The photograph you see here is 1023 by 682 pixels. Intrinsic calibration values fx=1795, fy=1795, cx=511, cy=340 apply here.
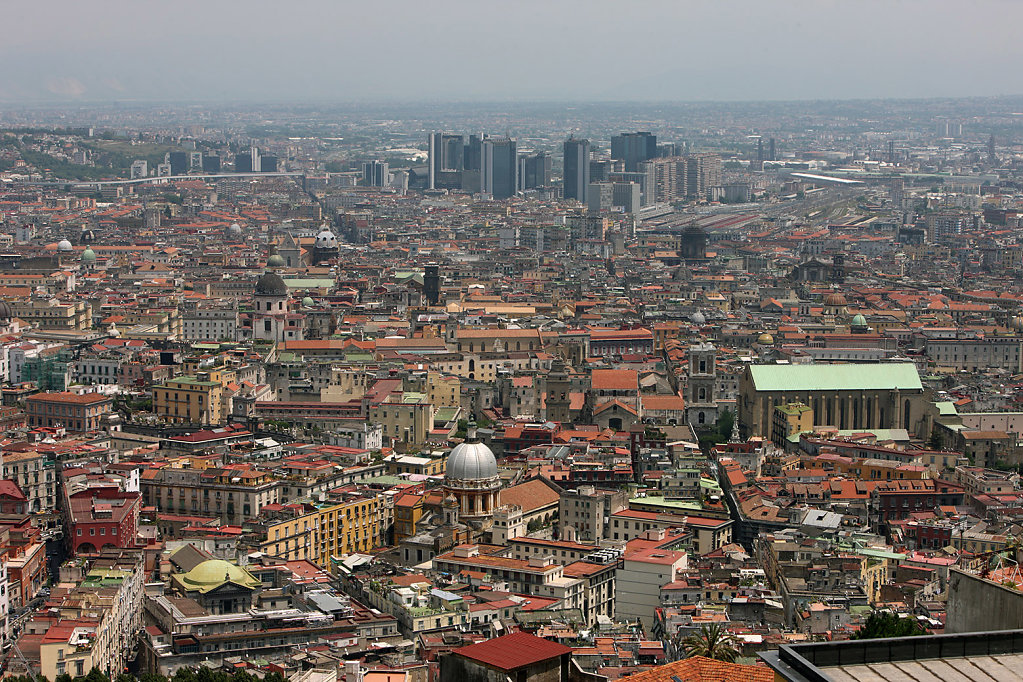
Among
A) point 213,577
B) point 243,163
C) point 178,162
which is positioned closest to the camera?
point 213,577

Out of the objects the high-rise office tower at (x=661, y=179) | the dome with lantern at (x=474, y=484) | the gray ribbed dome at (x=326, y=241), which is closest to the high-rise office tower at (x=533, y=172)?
the high-rise office tower at (x=661, y=179)

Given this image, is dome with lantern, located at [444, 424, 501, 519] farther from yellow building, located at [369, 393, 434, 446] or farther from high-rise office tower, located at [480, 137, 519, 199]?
high-rise office tower, located at [480, 137, 519, 199]

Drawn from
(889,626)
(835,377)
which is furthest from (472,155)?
(889,626)

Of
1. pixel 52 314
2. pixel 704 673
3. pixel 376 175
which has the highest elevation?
pixel 704 673

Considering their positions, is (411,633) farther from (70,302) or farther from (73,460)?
(70,302)

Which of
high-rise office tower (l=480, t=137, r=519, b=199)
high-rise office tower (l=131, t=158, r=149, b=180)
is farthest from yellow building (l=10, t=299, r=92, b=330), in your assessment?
high-rise office tower (l=131, t=158, r=149, b=180)

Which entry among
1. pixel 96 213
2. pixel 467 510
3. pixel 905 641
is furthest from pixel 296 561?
pixel 96 213

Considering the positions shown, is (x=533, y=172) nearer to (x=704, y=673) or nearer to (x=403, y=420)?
(x=403, y=420)
